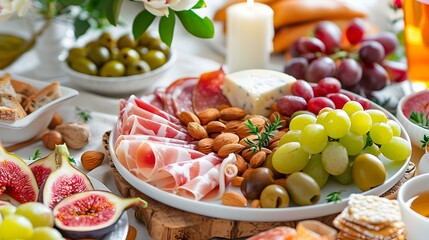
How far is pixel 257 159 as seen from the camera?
3.59 ft

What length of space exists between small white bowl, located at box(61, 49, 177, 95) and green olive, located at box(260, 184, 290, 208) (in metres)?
0.61

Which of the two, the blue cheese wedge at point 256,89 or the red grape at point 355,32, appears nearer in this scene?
the blue cheese wedge at point 256,89

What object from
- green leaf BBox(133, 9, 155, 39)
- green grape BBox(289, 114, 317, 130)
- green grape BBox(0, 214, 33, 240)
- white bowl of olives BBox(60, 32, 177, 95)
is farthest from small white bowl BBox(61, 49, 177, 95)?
green grape BBox(0, 214, 33, 240)

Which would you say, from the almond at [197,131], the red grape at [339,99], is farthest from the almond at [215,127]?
the red grape at [339,99]

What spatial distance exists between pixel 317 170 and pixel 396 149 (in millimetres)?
158

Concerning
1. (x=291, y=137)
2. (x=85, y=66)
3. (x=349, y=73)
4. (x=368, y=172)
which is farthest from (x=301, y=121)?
(x=85, y=66)

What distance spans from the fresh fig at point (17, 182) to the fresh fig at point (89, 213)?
98 mm

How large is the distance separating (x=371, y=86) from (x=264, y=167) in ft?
1.73

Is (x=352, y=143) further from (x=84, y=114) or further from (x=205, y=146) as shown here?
(x=84, y=114)

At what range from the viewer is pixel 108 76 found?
1535mm

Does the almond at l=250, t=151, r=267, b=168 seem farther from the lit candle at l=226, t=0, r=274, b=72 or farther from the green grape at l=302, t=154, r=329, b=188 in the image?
the lit candle at l=226, t=0, r=274, b=72

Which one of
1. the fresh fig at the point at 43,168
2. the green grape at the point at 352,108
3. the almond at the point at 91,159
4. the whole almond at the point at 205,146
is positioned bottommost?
the almond at the point at 91,159

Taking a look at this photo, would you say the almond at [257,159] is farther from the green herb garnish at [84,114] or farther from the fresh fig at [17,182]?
the green herb garnish at [84,114]

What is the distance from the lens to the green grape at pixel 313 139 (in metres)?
1.03
